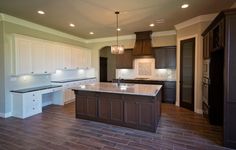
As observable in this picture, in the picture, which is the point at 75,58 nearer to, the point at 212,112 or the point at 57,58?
the point at 57,58

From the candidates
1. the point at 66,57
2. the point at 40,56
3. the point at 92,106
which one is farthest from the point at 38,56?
the point at 92,106

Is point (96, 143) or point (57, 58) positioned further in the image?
point (57, 58)

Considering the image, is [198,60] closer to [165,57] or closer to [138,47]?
[165,57]

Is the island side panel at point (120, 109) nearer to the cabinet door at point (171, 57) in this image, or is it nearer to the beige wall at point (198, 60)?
the beige wall at point (198, 60)

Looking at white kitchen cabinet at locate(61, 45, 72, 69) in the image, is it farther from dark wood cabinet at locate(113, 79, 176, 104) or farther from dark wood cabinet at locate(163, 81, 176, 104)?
dark wood cabinet at locate(163, 81, 176, 104)

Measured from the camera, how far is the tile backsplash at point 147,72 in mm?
6777

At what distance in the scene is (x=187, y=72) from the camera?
18.0ft

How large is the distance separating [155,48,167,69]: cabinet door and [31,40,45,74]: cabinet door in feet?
15.7

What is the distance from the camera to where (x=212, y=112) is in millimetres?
3943

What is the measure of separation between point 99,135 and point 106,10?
133 inches

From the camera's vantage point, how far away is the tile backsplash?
6777 millimetres

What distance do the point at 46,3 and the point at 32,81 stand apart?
3127 mm

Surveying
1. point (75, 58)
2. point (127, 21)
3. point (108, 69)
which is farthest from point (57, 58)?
point (108, 69)

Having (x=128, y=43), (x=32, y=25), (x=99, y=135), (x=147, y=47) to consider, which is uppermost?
(x=32, y=25)
